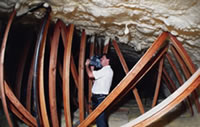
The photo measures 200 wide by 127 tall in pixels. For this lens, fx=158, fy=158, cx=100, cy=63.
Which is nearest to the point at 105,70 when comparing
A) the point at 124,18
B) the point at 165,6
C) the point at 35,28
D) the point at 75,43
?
the point at 124,18

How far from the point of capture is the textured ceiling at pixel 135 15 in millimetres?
1522

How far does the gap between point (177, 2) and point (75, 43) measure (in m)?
2.24

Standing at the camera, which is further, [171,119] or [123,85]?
[171,119]

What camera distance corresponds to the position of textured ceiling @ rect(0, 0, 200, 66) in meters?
1.52

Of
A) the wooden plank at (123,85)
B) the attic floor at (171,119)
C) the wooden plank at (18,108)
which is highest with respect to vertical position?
the wooden plank at (123,85)

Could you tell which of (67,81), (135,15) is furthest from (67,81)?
(135,15)

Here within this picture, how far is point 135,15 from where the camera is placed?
1779mm

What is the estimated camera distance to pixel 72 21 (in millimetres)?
2131

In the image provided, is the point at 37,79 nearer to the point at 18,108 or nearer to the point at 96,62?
the point at 18,108

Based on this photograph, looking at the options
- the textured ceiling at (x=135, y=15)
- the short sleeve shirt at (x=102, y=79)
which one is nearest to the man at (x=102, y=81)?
the short sleeve shirt at (x=102, y=79)

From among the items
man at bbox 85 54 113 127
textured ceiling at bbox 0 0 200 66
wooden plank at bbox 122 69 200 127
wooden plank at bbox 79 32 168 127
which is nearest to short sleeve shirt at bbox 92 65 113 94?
man at bbox 85 54 113 127

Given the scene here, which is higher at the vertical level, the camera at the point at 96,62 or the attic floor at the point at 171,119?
the camera at the point at 96,62

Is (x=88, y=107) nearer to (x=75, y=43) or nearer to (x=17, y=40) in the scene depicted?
(x=75, y=43)

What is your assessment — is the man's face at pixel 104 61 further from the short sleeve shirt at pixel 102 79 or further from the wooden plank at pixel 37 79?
the wooden plank at pixel 37 79
